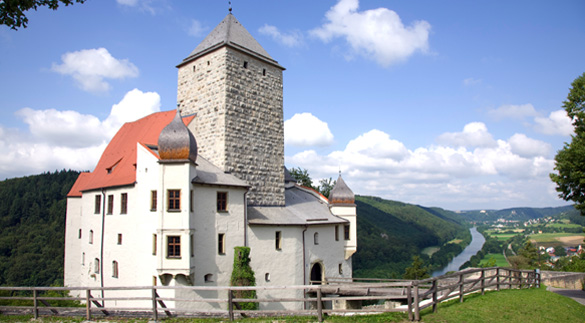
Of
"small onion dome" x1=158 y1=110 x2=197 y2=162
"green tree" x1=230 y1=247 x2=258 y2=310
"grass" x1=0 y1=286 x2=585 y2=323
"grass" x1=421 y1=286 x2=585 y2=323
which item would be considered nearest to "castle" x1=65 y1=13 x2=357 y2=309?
"small onion dome" x1=158 y1=110 x2=197 y2=162

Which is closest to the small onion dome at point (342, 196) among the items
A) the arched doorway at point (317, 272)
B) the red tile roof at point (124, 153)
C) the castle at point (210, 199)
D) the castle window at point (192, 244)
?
the castle at point (210, 199)

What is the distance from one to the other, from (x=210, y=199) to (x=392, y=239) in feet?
260

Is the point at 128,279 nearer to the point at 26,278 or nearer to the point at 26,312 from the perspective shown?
the point at 26,312

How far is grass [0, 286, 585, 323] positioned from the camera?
407 inches

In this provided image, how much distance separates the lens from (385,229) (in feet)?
340

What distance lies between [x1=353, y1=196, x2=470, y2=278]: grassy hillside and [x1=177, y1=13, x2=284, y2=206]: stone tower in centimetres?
4338

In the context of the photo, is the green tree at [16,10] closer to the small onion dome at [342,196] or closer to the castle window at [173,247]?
the castle window at [173,247]

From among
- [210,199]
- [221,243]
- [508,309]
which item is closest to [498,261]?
[221,243]

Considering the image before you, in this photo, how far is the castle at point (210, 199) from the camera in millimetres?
16609

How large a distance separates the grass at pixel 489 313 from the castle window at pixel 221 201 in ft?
26.8

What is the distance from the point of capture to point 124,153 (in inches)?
928

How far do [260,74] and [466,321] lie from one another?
1708 cm

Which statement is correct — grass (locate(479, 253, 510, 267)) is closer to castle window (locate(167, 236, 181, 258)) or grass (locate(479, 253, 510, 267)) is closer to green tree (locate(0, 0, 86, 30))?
castle window (locate(167, 236, 181, 258))

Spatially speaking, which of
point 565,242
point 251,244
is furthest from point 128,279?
point 565,242
